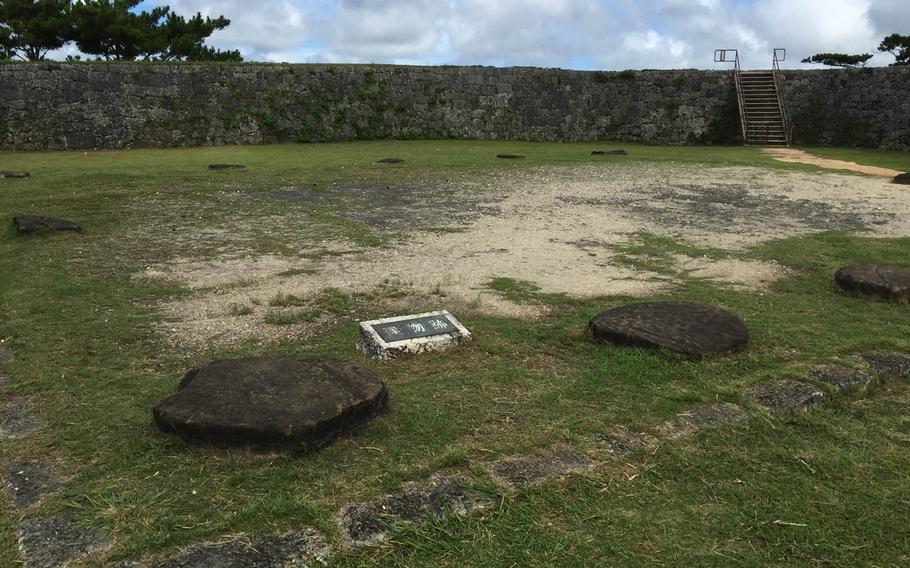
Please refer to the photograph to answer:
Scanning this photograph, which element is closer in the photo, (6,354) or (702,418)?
(702,418)

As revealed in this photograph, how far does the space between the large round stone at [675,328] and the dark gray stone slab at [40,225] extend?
565 centimetres

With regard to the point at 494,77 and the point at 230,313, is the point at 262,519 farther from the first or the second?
the point at 494,77

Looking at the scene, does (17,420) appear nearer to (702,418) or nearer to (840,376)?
(702,418)

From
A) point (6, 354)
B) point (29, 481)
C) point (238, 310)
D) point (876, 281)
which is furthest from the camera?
point (876, 281)

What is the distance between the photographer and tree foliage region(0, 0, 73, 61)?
2414cm

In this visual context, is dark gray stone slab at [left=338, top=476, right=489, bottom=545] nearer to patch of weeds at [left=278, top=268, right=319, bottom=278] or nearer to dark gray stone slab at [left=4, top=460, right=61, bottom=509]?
dark gray stone slab at [left=4, top=460, right=61, bottom=509]

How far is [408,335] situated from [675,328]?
4.90 feet

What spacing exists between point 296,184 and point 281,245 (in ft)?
14.8

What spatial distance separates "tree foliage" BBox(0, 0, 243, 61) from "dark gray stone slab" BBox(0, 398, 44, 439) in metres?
24.9

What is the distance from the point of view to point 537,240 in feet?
22.4

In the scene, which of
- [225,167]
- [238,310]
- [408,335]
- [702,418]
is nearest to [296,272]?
[238,310]

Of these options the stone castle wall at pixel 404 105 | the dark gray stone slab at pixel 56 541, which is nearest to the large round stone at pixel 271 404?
the dark gray stone slab at pixel 56 541

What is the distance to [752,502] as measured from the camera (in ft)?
7.38

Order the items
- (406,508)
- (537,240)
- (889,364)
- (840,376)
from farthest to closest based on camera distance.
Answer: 1. (537,240)
2. (889,364)
3. (840,376)
4. (406,508)
